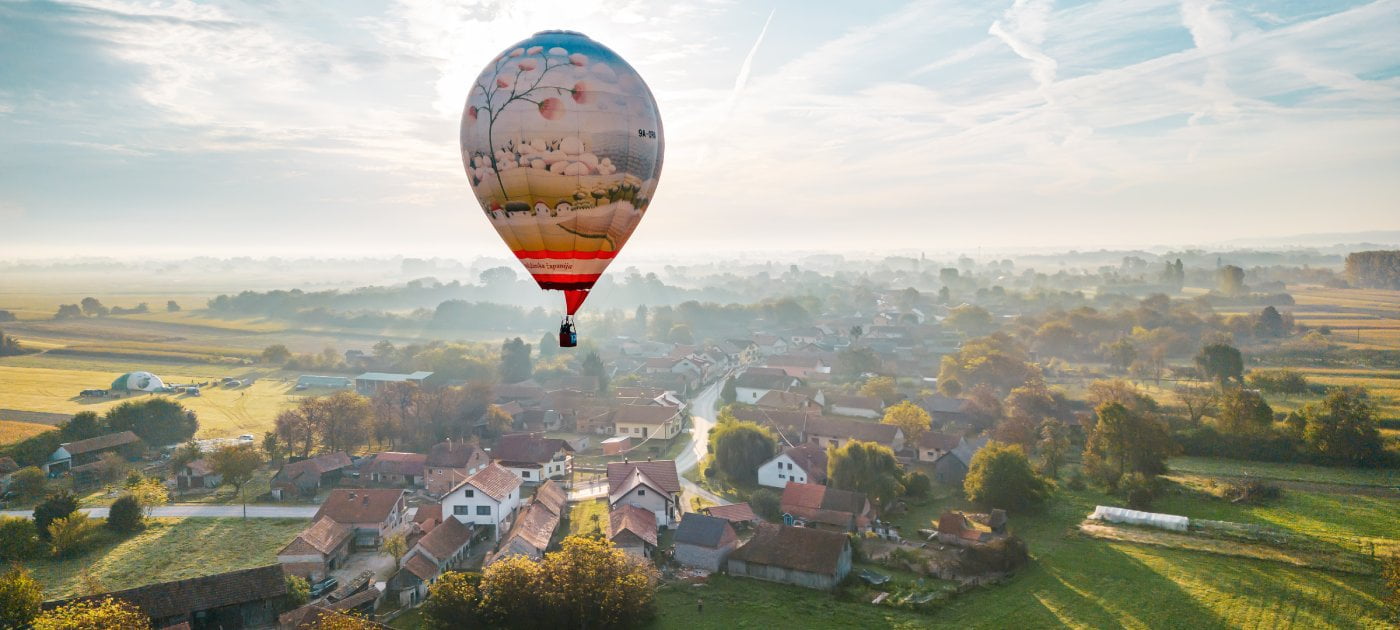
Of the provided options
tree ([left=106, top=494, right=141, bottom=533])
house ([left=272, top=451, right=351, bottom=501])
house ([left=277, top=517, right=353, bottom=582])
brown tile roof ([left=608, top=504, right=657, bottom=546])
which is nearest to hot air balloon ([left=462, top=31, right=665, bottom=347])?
brown tile roof ([left=608, top=504, right=657, bottom=546])

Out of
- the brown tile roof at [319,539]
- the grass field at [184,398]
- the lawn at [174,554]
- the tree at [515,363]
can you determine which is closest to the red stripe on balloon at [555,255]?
the brown tile roof at [319,539]

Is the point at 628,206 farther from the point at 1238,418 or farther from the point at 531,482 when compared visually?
the point at 1238,418

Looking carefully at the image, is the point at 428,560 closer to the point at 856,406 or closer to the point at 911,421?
the point at 911,421

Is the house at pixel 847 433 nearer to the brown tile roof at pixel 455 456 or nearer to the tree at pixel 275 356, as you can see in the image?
the brown tile roof at pixel 455 456

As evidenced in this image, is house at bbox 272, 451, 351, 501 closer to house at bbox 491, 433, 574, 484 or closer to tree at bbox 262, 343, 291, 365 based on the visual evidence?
house at bbox 491, 433, 574, 484

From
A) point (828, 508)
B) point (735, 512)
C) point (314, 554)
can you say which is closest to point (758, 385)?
point (735, 512)
